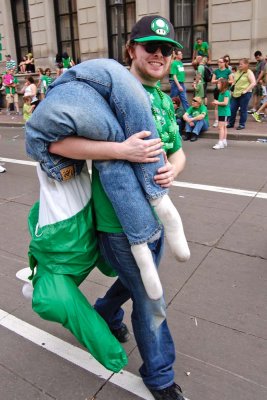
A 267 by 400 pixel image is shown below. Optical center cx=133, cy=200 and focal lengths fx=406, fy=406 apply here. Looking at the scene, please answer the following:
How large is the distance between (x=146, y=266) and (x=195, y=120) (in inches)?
341

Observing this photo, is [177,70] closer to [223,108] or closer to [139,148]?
[223,108]

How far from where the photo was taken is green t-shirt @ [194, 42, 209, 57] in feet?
45.6

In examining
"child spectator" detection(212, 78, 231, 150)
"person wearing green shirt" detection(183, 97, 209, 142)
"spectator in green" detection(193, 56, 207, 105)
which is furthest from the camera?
"spectator in green" detection(193, 56, 207, 105)

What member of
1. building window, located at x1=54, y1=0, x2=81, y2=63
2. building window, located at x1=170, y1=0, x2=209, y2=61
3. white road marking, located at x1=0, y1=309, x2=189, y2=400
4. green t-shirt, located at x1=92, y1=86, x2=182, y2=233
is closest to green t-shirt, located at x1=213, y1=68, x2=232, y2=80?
building window, located at x1=170, y1=0, x2=209, y2=61

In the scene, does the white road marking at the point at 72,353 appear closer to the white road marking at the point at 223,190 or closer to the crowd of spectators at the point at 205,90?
the white road marking at the point at 223,190

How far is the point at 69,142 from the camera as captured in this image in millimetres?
1779

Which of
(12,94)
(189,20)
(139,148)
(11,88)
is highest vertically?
(189,20)

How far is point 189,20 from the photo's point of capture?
1496cm

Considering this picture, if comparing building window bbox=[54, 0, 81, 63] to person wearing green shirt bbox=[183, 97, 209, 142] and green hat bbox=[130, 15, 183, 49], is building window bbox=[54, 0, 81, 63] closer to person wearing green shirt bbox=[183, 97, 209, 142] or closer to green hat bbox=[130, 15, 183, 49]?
person wearing green shirt bbox=[183, 97, 209, 142]

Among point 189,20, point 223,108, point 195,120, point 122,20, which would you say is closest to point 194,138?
point 195,120

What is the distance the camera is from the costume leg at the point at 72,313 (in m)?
1.93

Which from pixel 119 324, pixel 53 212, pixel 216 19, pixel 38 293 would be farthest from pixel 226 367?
pixel 216 19

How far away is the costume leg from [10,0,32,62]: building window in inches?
770

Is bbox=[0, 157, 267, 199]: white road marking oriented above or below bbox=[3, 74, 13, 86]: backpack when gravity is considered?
below
